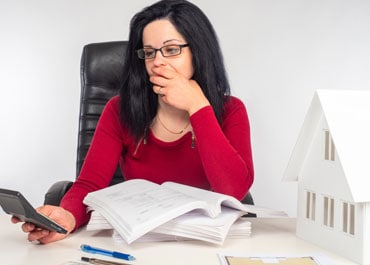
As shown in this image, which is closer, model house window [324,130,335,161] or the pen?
the pen

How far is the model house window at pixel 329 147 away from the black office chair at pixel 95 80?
96 centimetres

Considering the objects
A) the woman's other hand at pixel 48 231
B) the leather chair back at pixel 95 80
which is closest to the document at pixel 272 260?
the woman's other hand at pixel 48 231

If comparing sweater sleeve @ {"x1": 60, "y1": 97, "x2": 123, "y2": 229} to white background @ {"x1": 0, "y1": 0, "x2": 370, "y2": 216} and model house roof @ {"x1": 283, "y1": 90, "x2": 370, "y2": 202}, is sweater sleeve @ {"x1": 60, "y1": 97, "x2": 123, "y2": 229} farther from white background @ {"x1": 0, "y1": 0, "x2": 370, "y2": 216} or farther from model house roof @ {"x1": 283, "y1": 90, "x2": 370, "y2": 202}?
white background @ {"x1": 0, "y1": 0, "x2": 370, "y2": 216}

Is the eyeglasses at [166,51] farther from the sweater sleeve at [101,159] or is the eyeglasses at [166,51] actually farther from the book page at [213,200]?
the book page at [213,200]

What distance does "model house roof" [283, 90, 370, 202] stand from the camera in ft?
2.81

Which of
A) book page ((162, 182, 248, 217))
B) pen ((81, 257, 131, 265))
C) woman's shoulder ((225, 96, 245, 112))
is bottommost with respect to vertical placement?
pen ((81, 257, 131, 265))

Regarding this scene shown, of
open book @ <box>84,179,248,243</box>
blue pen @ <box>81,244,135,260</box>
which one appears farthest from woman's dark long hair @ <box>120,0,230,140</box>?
blue pen @ <box>81,244,135,260</box>

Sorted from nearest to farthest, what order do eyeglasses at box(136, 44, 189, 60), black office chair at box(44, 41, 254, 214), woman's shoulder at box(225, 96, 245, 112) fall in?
1. eyeglasses at box(136, 44, 189, 60)
2. woman's shoulder at box(225, 96, 245, 112)
3. black office chair at box(44, 41, 254, 214)

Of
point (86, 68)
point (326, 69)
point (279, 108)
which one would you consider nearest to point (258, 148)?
point (279, 108)

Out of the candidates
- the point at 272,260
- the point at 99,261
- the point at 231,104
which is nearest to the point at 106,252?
the point at 99,261

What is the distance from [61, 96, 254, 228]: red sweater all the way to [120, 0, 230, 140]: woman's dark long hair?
0.13 ft

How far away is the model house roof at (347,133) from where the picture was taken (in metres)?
0.86

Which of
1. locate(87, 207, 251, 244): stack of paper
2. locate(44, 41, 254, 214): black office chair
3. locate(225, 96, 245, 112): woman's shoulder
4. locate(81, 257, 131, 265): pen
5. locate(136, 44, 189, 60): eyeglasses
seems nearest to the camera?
locate(81, 257, 131, 265): pen

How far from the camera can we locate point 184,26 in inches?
53.8
